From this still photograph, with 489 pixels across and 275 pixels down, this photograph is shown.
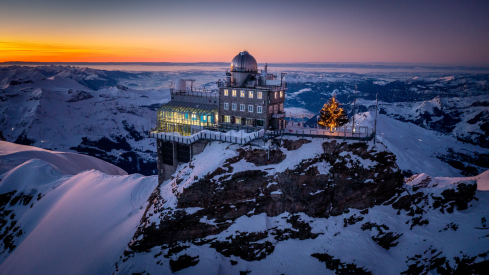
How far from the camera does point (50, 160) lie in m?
106

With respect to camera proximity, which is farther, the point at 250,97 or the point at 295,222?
the point at 250,97

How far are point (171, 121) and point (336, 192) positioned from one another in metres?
37.6

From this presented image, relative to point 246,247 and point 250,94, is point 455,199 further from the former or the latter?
point 250,94

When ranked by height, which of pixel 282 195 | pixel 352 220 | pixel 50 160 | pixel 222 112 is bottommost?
pixel 50 160

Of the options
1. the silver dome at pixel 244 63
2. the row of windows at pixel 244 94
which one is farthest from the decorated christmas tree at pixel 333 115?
the silver dome at pixel 244 63

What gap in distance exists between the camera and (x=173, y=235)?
46469 millimetres

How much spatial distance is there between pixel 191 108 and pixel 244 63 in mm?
14918

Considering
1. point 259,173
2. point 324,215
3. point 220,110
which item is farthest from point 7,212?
point 324,215

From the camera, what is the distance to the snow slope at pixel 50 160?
97.2m

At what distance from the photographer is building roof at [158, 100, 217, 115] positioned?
60.3 metres

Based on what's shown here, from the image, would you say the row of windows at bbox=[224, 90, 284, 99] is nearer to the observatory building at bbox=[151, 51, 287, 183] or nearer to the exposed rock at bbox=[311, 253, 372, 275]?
the observatory building at bbox=[151, 51, 287, 183]

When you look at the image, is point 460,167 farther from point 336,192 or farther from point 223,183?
point 223,183

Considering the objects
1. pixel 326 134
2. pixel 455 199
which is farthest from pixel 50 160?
pixel 455 199

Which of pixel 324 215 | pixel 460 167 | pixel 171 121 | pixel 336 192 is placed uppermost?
pixel 171 121
